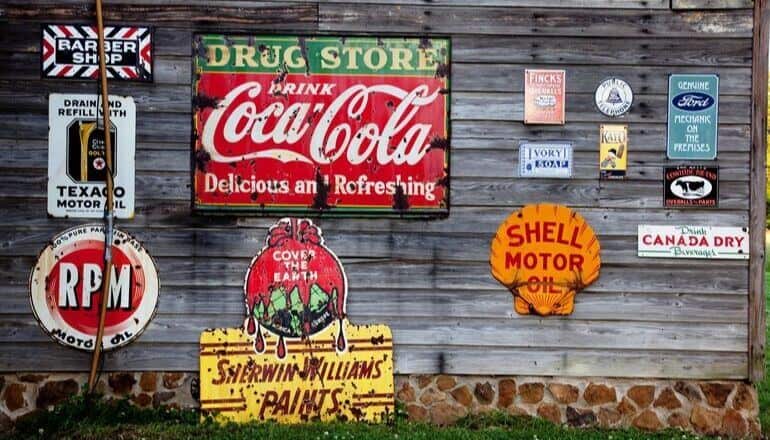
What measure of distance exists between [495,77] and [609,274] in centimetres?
188

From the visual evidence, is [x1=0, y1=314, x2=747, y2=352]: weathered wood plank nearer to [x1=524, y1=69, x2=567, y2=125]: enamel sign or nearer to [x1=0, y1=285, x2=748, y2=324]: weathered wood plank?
[x1=0, y1=285, x2=748, y2=324]: weathered wood plank

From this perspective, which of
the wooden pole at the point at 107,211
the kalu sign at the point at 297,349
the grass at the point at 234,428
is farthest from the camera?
the kalu sign at the point at 297,349

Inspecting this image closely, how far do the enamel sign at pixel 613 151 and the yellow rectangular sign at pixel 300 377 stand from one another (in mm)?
2318

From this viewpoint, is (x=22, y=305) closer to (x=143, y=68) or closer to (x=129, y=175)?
(x=129, y=175)

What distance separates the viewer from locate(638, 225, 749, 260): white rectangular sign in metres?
6.34

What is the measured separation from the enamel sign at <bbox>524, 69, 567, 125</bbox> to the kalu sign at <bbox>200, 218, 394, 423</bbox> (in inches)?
80.2

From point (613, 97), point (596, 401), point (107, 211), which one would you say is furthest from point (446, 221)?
point (107, 211)

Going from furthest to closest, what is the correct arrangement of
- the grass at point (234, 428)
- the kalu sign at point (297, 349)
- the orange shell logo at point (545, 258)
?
the orange shell logo at point (545, 258) → the kalu sign at point (297, 349) → the grass at point (234, 428)

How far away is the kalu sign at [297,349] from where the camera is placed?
6.24m

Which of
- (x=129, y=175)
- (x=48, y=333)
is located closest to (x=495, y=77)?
(x=129, y=175)

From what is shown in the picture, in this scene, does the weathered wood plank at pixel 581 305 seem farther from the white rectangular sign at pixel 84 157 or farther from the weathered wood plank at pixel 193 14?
the weathered wood plank at pixel 193 14

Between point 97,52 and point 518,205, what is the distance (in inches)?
144

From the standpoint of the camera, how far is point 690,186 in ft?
20.9

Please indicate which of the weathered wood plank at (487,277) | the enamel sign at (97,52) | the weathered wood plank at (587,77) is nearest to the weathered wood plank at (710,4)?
the weathered wood plank at (587,77)
